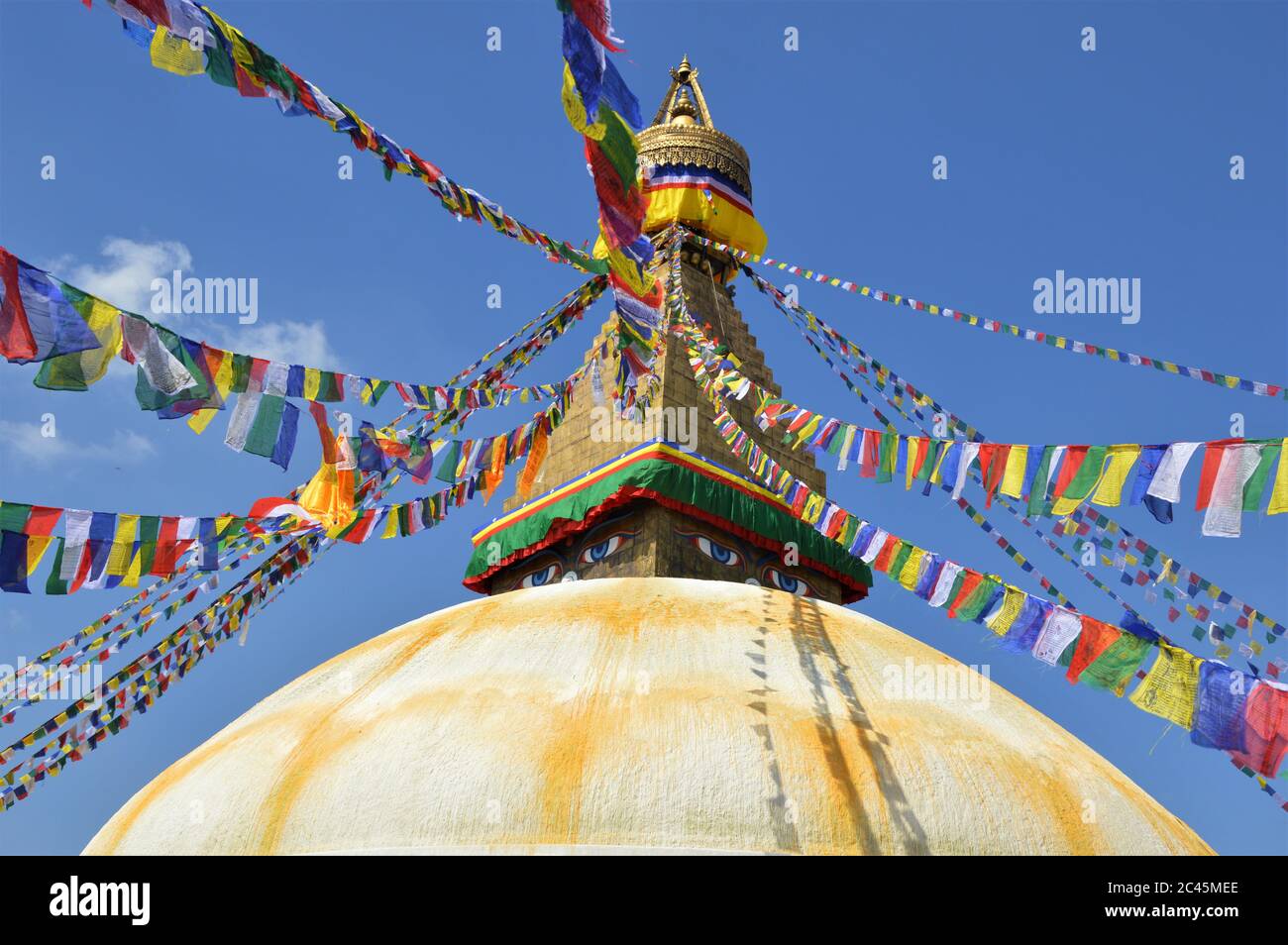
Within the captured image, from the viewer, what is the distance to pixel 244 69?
4922 mm

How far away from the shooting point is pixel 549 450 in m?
10.2

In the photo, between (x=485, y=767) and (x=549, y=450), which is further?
(x=549, y=450)

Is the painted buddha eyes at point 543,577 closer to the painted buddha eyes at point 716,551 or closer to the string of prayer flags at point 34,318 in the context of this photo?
the painted buddha eyes at point 716,551

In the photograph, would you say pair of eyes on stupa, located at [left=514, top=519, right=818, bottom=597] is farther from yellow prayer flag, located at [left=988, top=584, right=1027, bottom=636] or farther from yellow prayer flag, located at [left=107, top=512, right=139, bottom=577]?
yellow prayer flag, located at [left=107, top=512, right=139, bottom=577]

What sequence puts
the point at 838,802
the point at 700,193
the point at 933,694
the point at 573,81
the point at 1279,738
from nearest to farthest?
1. the point at 573,81
2. the point at 1279,738
3. the point at 838,802
4. the point at 933,694
5. the point at 700,193

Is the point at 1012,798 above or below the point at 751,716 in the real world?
below

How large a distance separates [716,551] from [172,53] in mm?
5818

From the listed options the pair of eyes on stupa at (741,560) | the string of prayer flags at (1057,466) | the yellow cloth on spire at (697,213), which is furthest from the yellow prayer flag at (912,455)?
the yellow cloth on spire at (697,213)

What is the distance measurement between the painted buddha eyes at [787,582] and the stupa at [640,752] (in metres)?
1.72

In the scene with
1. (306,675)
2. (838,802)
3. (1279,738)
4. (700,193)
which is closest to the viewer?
(1279,738)

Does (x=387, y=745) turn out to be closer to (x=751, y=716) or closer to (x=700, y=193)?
(x=751, y=716)
